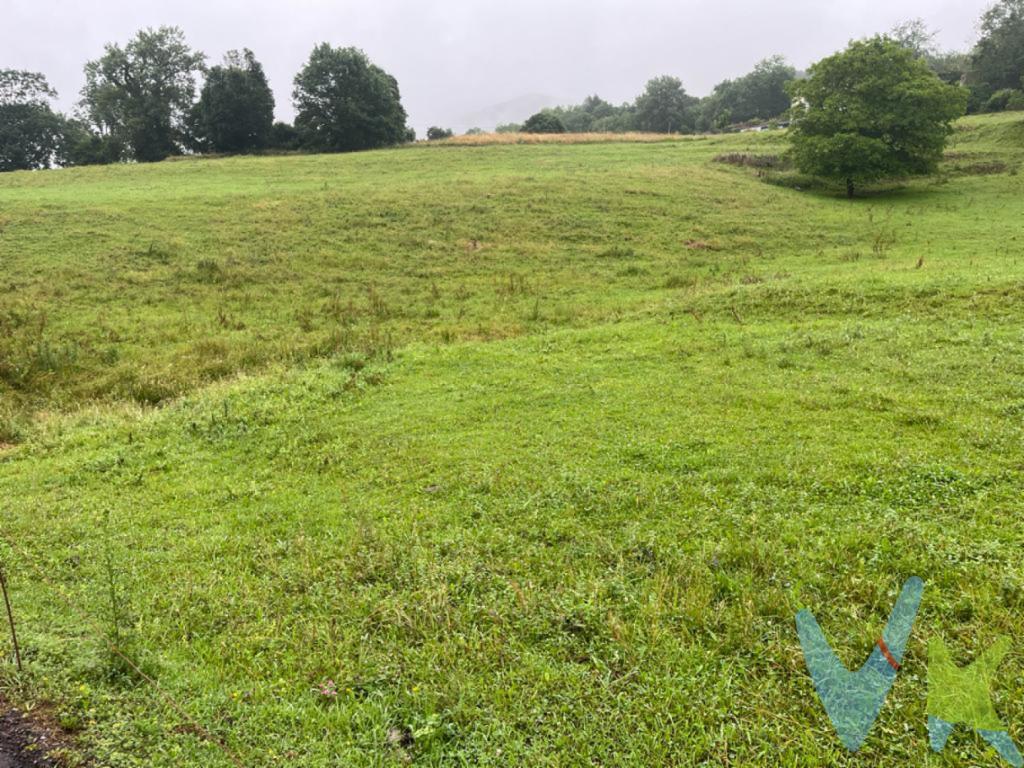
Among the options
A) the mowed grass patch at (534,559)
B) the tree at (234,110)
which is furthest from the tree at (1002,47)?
the tree at (234,110)

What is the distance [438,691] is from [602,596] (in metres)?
1.74

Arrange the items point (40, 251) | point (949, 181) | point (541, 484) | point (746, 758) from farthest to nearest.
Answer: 1. point (949, 181)
2. point (40, 251)
3. point (541, 484)
4. point (746, 758)

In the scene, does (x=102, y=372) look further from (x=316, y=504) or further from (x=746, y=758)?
(x=746, y=758)

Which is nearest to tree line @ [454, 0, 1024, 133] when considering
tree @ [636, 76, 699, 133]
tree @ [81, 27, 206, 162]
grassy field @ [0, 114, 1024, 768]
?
tree @ [636, 76, 699, 133]

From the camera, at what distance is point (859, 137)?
33031mm

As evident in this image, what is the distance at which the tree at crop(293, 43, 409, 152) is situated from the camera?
57375 millimetres

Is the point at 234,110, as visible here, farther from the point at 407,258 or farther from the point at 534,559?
the point at 534,559

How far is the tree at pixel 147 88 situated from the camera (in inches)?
2409

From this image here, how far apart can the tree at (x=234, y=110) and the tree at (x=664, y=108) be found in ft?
233

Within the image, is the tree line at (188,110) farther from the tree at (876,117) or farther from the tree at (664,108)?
the tree at (664,108)

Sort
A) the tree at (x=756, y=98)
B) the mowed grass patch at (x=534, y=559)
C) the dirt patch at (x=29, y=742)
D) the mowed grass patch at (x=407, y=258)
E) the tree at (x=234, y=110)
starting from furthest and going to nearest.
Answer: the tree at (x=756, y=98)
the tree at (x=234, y=110)
the mowed grass patch at (x=407, y=258)
the mowed grass patch at (x=534, y=559)
the dirt patch at (x=29, y=742)

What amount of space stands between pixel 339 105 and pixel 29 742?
2496 inches

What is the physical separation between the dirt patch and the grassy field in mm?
141

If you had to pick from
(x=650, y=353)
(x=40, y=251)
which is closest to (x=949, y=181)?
(x=650, y=353)
